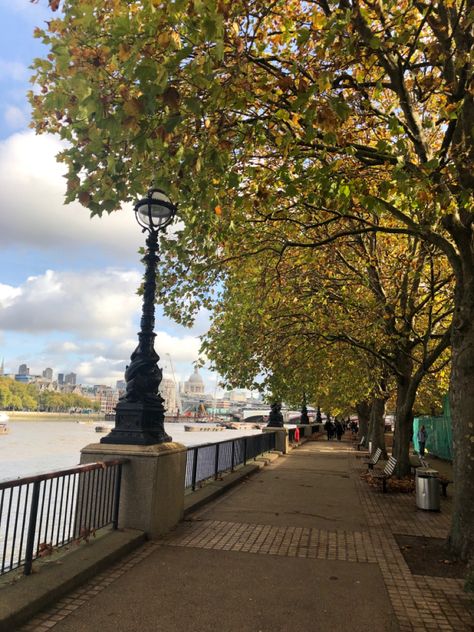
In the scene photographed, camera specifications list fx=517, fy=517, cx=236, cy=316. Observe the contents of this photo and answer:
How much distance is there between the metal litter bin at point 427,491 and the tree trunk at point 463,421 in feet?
12.0

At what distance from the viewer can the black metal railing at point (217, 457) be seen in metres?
10.8

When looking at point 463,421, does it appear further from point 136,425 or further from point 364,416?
point 364,416

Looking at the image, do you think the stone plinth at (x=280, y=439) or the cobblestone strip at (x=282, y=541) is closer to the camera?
the cobblestone strip at (x=282, y=541)

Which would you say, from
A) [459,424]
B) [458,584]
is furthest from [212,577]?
[459,424]

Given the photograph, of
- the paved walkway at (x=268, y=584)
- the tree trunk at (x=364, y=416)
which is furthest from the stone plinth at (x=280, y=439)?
the tree trunk at (x=364, y=416)

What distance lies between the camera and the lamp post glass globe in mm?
7797

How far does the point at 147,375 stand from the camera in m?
7.66

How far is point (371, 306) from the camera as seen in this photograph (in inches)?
547

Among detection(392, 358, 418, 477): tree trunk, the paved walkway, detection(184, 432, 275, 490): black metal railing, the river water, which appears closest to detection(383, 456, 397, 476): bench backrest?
detection(392, 358, 418, 477): tree trunk

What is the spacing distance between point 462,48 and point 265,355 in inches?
453

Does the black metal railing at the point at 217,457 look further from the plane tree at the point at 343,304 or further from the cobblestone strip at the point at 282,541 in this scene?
the plane tree at the point at 343,304

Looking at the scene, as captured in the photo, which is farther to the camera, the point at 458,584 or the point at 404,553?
the point at 404,553

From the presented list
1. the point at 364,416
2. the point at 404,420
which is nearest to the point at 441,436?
the point at 404,420

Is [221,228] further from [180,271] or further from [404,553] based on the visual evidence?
[404,553]
